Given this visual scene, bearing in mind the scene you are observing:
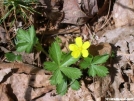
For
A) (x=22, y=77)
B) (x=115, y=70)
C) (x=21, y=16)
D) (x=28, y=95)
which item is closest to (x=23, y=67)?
(x=22, y=77)

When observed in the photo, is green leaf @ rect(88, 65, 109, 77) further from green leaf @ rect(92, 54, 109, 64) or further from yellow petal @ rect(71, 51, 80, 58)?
yellow petal @ rect(71, 51, 80, 58)

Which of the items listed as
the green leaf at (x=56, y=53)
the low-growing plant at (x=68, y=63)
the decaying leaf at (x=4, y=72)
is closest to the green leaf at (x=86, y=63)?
the low-growing plant at (x=68, y=63)

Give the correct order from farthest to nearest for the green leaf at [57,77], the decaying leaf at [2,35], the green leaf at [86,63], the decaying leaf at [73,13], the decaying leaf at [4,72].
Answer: the decaying leaf at [2,35]
the decaying leaf at [73,13]
the decaying leaf at [4,72]
the green leaf at [86,63]
the green leaf at [57,77]

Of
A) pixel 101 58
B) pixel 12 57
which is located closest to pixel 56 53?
pixel 101 58

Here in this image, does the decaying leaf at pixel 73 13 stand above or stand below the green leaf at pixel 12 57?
above

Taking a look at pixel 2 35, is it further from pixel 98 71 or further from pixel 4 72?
pixel 98 71

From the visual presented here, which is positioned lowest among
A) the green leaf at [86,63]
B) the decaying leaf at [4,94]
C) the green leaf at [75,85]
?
the decaying leaf at [4,94]

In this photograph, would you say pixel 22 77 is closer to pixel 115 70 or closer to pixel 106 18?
pixel 115 70

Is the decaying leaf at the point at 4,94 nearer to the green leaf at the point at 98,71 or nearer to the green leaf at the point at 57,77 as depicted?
the green leaf at the point at 57,77
